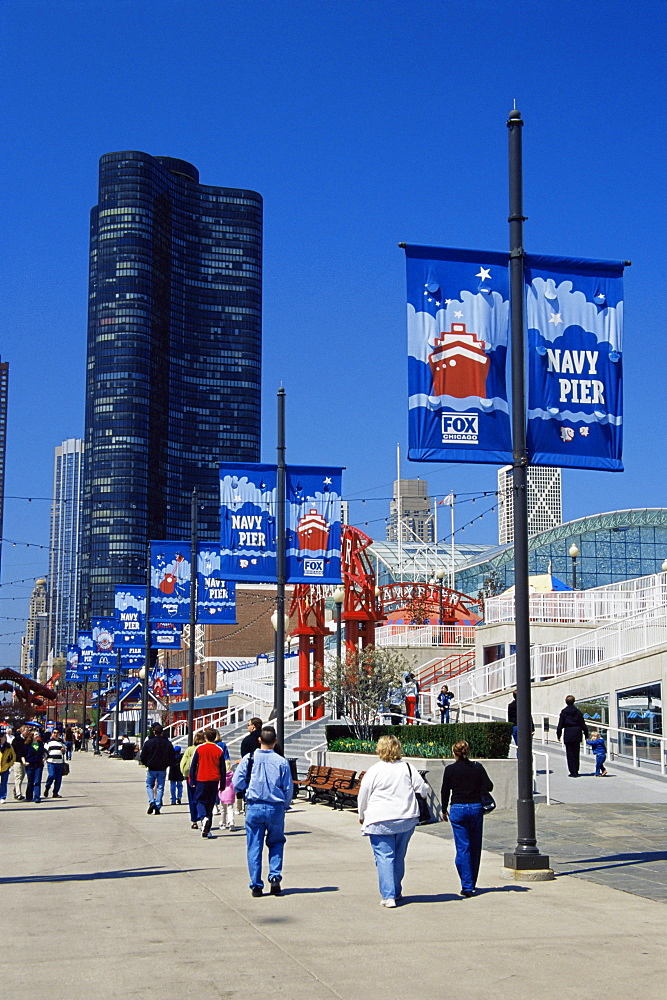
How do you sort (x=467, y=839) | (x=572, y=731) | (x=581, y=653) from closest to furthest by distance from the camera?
(x=467, y=839) < (x=572, y=731) < (x=581, y=653)

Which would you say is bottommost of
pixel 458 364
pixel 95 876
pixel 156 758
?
pixel 95 876

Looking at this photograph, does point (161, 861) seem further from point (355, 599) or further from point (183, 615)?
point (355, 599)

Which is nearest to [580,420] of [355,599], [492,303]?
[492,303]

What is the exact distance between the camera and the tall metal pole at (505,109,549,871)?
13023 millimetres

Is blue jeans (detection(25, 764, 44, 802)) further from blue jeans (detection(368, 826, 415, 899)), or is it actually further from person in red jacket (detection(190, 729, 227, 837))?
blue jeans (detection(368, 826, 415, 899))

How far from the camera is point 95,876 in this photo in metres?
A: 13.5

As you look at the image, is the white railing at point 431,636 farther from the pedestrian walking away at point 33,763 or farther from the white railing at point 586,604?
the pedestrian walking away at point 33,763

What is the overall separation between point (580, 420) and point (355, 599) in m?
31.5

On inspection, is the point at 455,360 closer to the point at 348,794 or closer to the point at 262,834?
the point at 262,834

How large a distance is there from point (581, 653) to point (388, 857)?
23879 mm

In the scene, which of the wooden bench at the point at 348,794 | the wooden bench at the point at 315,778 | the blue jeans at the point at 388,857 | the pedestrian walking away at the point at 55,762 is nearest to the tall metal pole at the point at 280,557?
the wooden bench at the point at 315,778

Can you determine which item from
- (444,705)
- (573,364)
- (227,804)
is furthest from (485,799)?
(444,705)

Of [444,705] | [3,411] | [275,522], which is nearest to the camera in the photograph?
[275,522]

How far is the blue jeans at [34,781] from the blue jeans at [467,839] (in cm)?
1665
